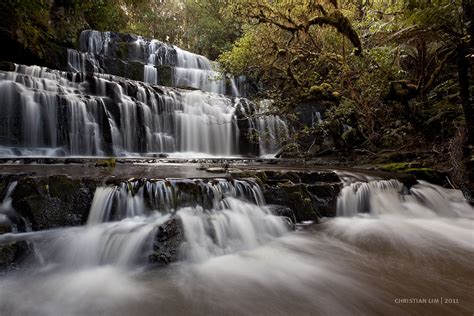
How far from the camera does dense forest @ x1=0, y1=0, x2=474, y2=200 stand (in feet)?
18.2

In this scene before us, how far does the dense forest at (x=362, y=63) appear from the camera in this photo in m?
5.55

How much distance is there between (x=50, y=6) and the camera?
12812 mm

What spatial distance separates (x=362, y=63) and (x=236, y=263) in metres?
6.38

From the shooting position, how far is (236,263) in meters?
3.15

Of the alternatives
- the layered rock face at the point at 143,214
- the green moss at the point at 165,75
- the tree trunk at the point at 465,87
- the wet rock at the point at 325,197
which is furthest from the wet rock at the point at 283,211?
the green moss at the point at 165,75

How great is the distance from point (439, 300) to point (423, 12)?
4628 millimetres

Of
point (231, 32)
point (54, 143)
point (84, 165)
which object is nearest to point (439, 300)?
point (84, 165)

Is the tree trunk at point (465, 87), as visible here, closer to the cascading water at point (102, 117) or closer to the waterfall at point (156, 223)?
the waterfall at point (156, 223)

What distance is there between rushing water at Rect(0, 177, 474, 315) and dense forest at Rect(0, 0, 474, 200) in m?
3.24

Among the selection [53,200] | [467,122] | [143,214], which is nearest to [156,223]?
[143,214]

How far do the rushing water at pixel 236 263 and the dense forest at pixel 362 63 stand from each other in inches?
128

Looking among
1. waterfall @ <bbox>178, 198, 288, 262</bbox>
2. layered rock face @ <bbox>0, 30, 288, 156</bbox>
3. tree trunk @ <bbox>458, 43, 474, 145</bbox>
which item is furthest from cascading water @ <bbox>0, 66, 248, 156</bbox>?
tree trunk @ <bbox>458, 43, 474, 145</bbox>

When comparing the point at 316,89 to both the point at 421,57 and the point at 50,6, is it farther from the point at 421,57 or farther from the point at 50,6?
the point at 50,6

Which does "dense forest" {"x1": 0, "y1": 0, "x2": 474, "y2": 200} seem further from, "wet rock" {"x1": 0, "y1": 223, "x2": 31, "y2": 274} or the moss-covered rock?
"wet rock" {"x1": 0, "y1": 223, "x2": 31, "y2": 274}
